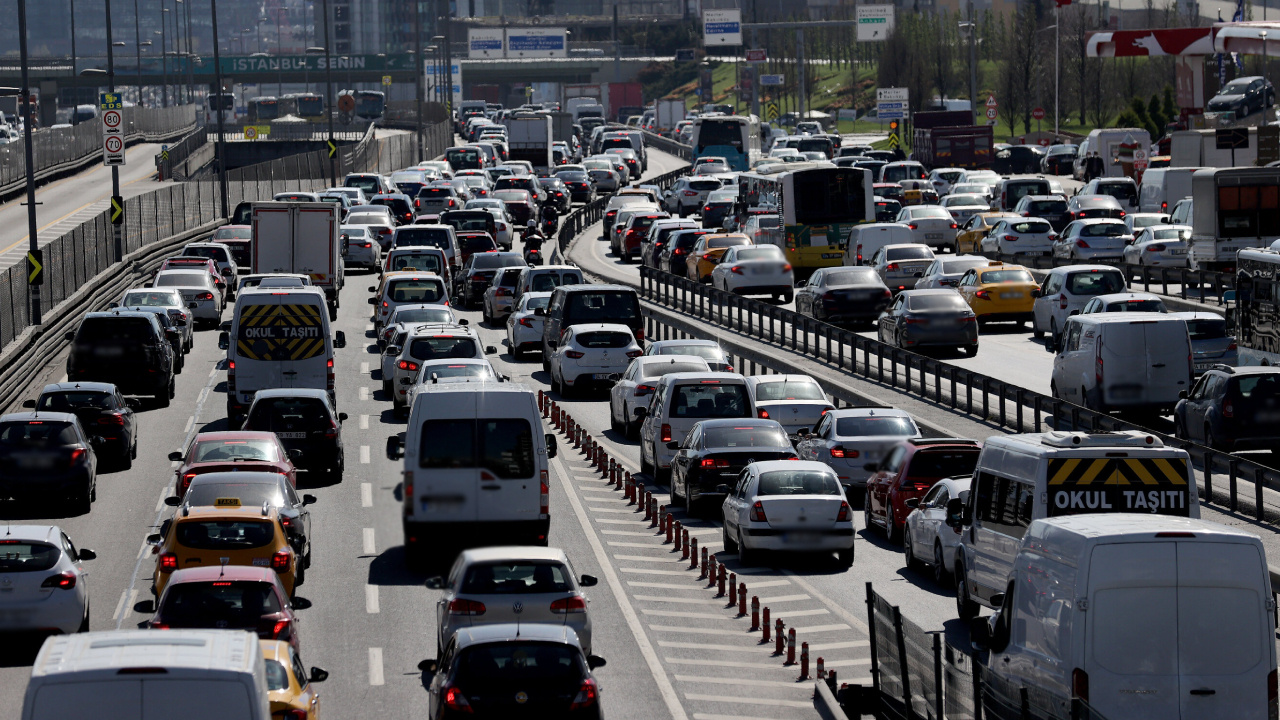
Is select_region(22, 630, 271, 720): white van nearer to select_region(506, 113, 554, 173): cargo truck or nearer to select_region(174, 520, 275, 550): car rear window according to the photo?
select_region(174, 520, 275, 550): car rear window

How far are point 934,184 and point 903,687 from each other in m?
63.3

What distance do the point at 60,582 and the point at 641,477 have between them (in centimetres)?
1237

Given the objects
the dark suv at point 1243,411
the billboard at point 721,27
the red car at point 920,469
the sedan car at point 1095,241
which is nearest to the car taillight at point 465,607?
the red car at point 920,469

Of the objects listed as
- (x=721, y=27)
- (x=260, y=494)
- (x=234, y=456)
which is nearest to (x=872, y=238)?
(x=234, y=456)

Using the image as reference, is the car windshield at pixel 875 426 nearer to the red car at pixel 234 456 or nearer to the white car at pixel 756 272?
the red car at pixel 234 456

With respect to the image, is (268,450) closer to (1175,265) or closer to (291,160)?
(1175,265)

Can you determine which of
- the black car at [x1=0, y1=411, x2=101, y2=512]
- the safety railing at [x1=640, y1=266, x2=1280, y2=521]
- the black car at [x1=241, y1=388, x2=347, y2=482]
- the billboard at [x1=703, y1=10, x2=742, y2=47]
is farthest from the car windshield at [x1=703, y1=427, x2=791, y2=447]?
the billboard at [x1=703, y1=10, x2=742, y2=47]

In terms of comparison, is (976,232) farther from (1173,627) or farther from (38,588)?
(1173,627)

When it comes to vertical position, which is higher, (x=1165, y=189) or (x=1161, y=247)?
(x=1165, y=189)

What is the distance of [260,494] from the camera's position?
2192cm

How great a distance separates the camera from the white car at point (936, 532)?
20.7 meters

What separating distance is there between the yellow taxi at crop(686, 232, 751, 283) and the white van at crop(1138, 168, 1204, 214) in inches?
563

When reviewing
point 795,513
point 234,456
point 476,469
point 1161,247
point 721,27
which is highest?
point 721,27

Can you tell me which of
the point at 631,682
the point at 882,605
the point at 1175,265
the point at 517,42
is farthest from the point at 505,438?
the point at 517,42
